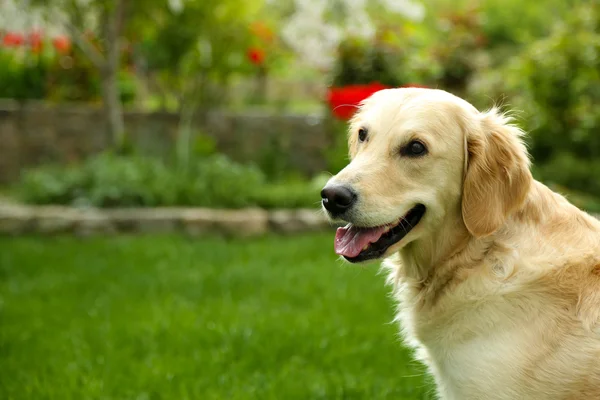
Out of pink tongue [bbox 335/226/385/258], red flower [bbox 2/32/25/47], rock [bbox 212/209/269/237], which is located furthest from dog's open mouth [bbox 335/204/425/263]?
red flower [bbox 2/32/25/47]

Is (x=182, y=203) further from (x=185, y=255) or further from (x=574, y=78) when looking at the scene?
(x=574, y=78)

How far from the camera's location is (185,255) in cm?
642

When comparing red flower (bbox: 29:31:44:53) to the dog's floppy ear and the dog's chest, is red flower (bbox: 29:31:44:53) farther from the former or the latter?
the dog's chest

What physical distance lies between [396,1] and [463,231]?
7296 mm

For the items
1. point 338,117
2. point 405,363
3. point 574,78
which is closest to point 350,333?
point 405,363

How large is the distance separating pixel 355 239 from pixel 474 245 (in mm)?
416

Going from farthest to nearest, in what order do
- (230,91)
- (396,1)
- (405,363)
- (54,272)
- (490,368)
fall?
1. (230,91)
2. (396,1)
3. (54,272)
4. (405,363)
5. (490,368)

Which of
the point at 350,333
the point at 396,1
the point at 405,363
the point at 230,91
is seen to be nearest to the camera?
the point at 405,363

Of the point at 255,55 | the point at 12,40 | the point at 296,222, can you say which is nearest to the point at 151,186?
the point at 296,222

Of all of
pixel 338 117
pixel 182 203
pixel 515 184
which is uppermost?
pixel 515 184

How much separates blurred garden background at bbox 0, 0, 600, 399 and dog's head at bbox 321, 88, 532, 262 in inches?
38.9

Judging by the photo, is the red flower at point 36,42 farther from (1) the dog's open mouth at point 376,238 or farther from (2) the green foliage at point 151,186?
(1) the dog's open mouth at point 376,238

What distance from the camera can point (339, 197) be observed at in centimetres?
238

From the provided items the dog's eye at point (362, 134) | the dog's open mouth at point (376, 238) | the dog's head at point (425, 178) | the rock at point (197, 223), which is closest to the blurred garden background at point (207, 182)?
the rock at point (197, 223)
